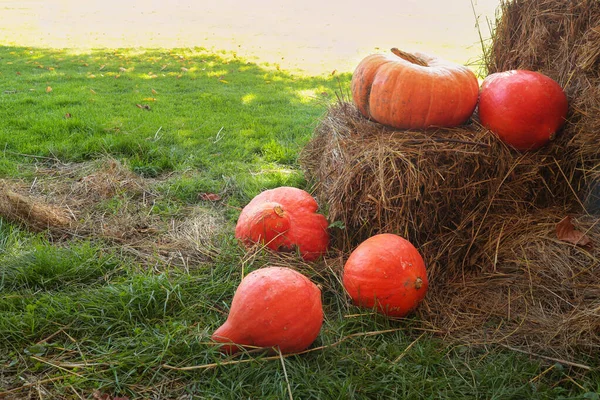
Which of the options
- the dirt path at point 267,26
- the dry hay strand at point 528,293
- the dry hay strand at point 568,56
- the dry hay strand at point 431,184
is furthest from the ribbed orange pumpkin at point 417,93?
the dirt path at point 267,26

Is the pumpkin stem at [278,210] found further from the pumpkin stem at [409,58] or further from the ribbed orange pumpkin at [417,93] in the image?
the pumpkin stem at [409,58]

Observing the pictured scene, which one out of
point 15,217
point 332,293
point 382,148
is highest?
point 382,148

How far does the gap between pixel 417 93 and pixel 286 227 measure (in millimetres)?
1239

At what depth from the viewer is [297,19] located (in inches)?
661

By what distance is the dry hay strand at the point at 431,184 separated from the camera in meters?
3.21

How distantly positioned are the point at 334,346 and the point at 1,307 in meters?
1.83

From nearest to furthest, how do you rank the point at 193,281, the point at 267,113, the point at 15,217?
1. the point at 193,281
2. the point at 15,217
3. the point at 267,113

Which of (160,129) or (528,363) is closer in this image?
(528,363)

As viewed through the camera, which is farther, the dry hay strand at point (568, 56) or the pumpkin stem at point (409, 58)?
the pumpkin stem at point (409, 58)

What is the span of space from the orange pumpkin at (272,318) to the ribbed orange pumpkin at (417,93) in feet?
4.91

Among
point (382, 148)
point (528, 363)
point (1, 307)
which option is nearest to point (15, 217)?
point (1, 307)

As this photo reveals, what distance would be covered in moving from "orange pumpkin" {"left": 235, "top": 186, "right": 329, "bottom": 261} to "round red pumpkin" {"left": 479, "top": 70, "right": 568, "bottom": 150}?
52.8 inches

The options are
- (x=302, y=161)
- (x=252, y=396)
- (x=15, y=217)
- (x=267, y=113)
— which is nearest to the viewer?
(x=252, y=396)

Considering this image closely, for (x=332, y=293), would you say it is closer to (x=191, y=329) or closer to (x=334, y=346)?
(x=334, y=346)
